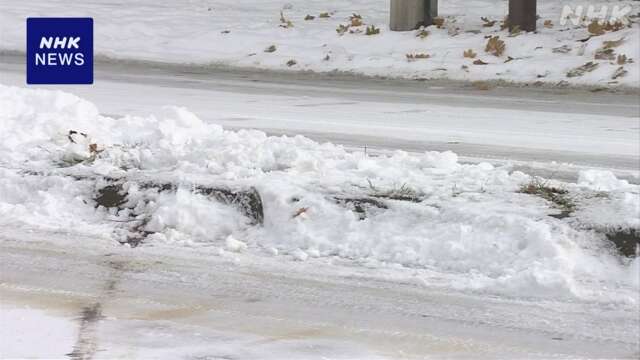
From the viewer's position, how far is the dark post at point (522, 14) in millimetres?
18672

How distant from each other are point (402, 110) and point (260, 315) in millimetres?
→ 7947

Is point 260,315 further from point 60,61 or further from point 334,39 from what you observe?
point 334,39

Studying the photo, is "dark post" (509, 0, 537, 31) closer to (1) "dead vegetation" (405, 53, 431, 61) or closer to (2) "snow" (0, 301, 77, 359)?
(1) "dead vegetation" (405, 53, 431, 61)

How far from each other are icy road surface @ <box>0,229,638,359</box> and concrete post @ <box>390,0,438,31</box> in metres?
13.1

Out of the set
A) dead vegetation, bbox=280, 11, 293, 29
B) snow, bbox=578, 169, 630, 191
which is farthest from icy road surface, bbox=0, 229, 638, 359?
dead vegetation, bbox=280, 11, 293, 29

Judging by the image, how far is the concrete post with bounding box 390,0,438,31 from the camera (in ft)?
64.6

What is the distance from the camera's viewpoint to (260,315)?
5910mm

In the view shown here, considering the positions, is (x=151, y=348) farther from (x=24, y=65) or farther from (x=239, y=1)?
(x=239, y=1)

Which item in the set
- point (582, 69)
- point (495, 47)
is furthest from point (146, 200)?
point (495, 47)

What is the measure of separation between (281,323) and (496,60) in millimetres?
12359

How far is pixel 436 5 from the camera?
20.5 m

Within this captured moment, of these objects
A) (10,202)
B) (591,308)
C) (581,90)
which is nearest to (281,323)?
(591,308)

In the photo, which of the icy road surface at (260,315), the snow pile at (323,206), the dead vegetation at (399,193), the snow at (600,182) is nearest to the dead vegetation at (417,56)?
the snow pile at (323,206)

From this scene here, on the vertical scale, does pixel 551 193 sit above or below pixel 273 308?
above
